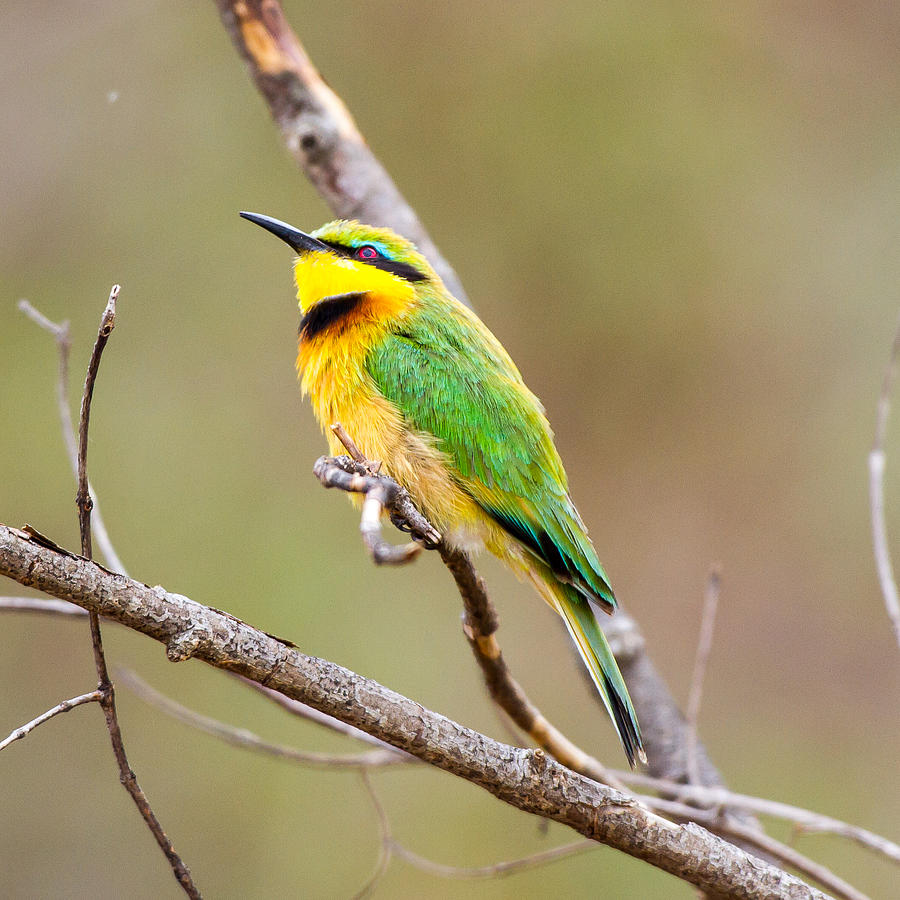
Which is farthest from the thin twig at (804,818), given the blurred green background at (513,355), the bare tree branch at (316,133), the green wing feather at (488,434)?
the blurred green background at (513,355)

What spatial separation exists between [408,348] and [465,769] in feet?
3.68

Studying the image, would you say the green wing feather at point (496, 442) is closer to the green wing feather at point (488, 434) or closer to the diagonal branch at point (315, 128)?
the green wing feather at point (488, 434)

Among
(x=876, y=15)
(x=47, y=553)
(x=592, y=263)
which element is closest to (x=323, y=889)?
(x=592, y=263)

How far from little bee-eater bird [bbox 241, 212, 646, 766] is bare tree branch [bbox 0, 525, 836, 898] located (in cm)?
68

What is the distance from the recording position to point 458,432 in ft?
7.18

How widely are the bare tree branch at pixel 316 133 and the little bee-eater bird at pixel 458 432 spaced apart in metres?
0.33

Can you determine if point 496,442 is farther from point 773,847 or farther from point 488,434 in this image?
point 773,847

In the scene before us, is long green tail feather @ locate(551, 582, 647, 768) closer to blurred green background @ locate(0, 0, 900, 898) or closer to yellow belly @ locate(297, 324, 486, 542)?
yellow belly @ locate(297, 324, 486, 542)

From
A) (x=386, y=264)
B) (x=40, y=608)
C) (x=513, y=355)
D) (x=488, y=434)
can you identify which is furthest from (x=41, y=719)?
(x=513, y=355)

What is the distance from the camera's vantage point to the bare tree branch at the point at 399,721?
1.11 m

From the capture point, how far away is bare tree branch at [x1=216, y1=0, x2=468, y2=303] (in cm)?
260

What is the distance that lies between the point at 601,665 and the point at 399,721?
82 cm

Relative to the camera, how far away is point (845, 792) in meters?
3.93

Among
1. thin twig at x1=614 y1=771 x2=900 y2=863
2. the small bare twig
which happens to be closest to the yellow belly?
thin twig at x1=614 y1=771 x2=900 y2=863
